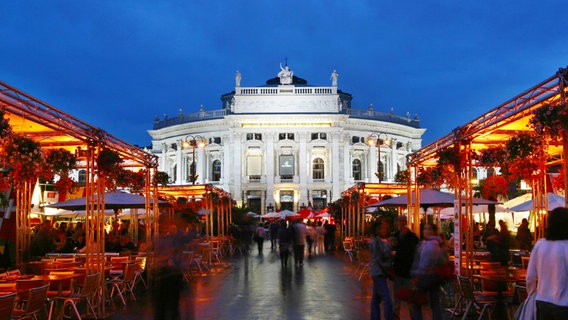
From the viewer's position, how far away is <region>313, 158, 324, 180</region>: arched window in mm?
77375

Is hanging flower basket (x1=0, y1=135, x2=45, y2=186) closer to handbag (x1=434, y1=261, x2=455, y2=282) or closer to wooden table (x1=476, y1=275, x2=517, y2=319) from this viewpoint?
handbag (x1=434, y1=261, x2=455, y2=282)

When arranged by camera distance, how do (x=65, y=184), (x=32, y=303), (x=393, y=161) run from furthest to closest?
(x=393, y=161)
(x=65, y=184)
(x=32, y=303)

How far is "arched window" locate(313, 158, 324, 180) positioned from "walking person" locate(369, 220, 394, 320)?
219 ft

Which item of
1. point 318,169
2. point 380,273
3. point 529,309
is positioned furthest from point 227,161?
point 529,309

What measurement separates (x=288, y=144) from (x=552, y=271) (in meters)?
70.5

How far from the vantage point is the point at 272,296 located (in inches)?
610

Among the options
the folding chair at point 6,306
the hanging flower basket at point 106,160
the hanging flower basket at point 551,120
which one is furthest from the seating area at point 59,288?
the hanging flower basket at point 551,120

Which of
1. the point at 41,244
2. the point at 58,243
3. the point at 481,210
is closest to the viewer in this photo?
the point at 41,244

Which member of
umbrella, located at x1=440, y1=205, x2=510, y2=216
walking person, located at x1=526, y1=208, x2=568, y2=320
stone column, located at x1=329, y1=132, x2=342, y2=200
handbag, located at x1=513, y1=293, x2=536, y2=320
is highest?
stone column, located at x1=329, y1=132, x2=342, y2=200

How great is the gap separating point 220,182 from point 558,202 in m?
60.1

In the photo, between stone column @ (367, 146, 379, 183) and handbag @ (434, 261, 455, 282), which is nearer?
handbag @ (434, 261, 455, 282)

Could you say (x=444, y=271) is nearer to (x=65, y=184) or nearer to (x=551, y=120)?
(x=551, y=120)

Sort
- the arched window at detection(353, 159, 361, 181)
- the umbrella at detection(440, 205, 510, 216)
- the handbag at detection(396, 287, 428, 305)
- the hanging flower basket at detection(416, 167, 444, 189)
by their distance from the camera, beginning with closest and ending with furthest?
the handbag at detection(396, 287, 428, 305)
the hanging flower basket at detection(416, 167, 444, 189)
the umbrella at detection(440, 205, 510, 216)
the arched window at detection(353, 159, 361, 181)

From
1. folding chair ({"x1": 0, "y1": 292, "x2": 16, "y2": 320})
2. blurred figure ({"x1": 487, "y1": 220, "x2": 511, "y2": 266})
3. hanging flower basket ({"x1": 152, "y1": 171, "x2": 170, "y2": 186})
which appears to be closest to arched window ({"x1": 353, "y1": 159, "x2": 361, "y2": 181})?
hanging flower basket ({"x1": 152, "y1": 171, "x2": 170, "y2": 186})
